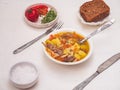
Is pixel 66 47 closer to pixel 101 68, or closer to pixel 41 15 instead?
pixel 101 68

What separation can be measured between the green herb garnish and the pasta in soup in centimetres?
11

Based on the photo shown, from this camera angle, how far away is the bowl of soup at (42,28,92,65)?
3.39 feet

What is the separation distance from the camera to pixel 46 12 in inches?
50.0

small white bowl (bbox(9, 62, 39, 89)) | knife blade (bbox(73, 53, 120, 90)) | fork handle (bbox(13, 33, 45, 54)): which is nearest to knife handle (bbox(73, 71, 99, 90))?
knife blade (bbox(73, 53, 120, 90))

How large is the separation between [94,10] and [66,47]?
29 cm

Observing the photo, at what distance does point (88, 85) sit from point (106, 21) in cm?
40

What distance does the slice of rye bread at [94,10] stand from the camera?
1229 mm

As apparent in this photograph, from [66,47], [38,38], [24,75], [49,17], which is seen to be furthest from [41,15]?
[24,75]

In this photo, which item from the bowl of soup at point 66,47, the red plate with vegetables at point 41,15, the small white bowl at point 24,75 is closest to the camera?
the small white bowl at point 24,75

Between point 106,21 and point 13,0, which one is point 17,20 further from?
point 106,21

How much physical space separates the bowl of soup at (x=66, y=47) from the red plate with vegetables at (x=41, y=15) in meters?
0.09

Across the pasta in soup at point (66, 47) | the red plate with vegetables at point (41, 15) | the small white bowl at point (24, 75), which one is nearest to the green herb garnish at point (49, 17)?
the red plate with vegetables at point (41, 15)

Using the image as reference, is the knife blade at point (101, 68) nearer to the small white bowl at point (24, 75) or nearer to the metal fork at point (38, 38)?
the small white bowl at point (24, 75)

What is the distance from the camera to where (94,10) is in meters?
1.26
